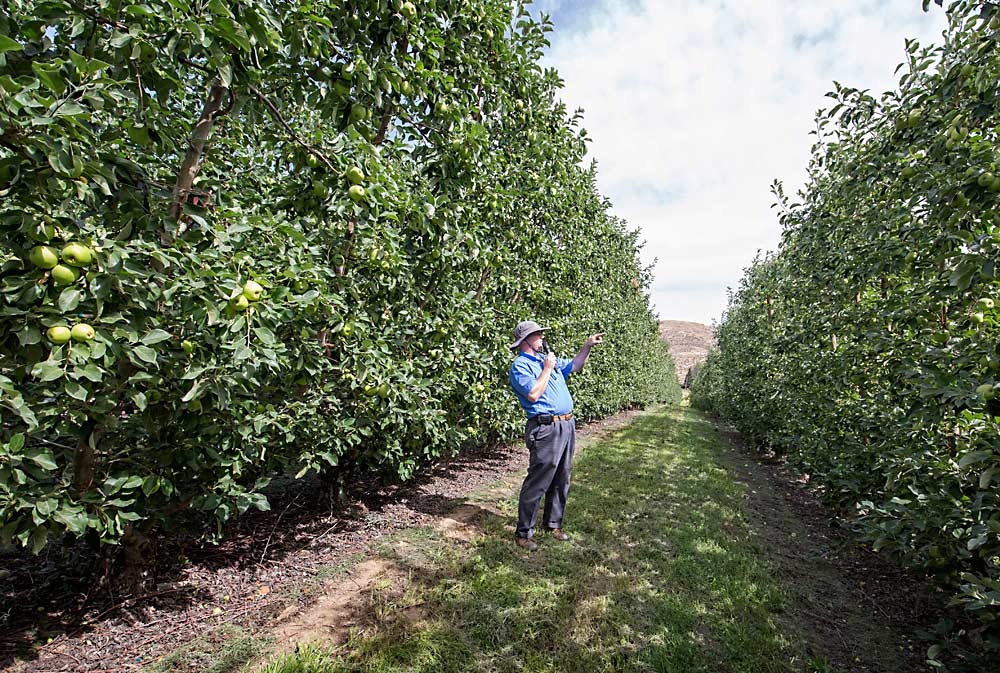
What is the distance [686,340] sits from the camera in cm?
8112

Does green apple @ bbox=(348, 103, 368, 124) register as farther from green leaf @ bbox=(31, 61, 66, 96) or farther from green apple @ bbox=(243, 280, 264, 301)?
green leaf @ bbox=(31, 61, 66, 96)

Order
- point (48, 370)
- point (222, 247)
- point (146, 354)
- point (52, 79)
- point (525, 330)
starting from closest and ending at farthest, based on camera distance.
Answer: point (52, 79), point (48, 370), point (146, 354), point (222, 247), point (525, 330)

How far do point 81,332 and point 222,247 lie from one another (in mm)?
647

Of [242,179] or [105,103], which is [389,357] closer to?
[242,179]

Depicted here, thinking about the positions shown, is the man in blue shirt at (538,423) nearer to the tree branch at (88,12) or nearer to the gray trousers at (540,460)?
the gray trousers at (540,460)

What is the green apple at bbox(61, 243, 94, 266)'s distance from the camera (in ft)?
5.22

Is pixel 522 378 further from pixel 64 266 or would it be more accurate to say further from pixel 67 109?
pixel 67 109

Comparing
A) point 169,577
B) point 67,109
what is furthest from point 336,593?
point 67,109

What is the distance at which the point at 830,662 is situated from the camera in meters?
2.69

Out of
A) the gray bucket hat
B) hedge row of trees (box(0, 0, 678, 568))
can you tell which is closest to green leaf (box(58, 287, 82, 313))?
hedge row of trees (box(0, 0, 678, 568))

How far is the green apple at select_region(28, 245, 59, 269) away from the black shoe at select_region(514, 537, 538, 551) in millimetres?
3585

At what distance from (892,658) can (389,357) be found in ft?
12.6

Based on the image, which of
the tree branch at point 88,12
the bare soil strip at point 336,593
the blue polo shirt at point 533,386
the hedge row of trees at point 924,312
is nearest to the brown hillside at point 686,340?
the hedge row of trees at point 924,312

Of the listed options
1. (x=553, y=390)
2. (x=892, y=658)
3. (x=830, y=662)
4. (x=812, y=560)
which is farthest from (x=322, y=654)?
(x=812, y=560)
